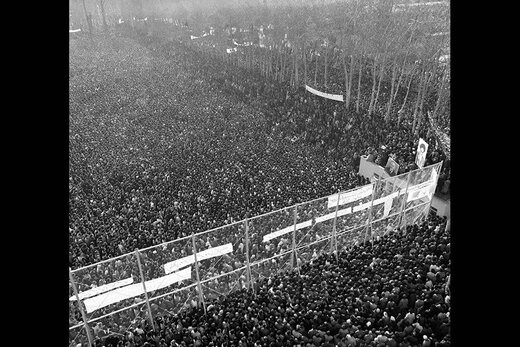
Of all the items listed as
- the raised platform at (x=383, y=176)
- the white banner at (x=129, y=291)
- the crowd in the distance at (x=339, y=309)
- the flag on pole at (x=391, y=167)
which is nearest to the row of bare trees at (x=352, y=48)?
the raised platform at (x=383, y=176)

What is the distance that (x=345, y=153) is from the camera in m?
16.2

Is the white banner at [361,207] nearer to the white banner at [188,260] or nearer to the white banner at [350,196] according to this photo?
the white banner at [350,196]

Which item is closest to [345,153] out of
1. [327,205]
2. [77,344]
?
[327,205]

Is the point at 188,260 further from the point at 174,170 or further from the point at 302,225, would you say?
the point at 174,170

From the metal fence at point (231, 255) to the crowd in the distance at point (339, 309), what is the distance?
0.33 meters

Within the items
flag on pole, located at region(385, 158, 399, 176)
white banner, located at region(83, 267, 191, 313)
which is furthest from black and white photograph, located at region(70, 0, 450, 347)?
flag on pole, located at region(385, 158, 399, 176)

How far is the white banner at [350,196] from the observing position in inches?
379

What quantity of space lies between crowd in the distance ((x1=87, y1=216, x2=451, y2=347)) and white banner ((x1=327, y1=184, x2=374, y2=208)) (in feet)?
4.02

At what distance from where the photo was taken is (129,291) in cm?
807

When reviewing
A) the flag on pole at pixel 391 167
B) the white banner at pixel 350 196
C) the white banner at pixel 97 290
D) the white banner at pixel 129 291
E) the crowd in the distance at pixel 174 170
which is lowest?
the crowd in the distance at pixel 174 170

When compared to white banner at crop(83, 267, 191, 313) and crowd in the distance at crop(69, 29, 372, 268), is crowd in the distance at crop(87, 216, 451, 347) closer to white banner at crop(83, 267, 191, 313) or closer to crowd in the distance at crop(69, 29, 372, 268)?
white banner at crop(83, 267, 191, 313)

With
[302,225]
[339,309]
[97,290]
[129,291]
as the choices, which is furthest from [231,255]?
[97,290]
